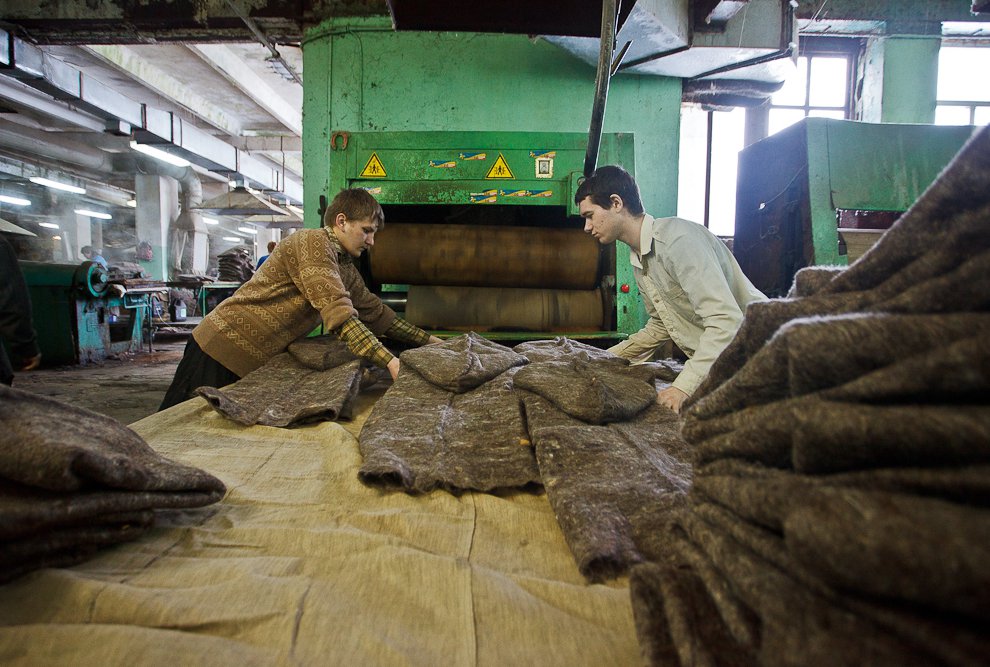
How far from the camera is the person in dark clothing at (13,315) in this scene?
238 cm

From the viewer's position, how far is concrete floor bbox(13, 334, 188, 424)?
346cm

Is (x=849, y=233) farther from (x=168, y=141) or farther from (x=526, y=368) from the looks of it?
(x=168, y=141)

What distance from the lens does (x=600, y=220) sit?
2.06 m

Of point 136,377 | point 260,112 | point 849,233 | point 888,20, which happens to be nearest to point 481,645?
point 849,233

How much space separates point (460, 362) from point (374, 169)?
4.35ft

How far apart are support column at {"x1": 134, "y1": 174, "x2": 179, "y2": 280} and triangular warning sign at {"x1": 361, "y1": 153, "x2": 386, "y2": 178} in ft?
37.5

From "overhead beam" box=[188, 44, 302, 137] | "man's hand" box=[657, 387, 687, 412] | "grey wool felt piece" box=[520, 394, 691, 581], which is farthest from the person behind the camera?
"overhead beam" box=[188, 44, 302, 137]

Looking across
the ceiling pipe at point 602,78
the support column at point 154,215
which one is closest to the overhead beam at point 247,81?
the support column at point 154,215

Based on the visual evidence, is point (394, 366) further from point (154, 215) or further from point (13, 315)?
point (154, 215)

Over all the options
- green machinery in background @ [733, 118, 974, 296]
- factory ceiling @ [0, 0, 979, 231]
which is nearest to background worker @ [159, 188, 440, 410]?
factory ceiling @ [0, 0, 979, 231]

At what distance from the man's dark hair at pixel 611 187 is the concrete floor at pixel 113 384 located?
2.96 meters

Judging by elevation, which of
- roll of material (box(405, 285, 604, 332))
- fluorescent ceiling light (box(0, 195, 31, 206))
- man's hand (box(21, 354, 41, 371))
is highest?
fluorescent ceiling light (box(0, 195, 31, 206))

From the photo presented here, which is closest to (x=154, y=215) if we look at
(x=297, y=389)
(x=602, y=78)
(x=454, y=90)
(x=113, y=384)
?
(x=113, y=384)

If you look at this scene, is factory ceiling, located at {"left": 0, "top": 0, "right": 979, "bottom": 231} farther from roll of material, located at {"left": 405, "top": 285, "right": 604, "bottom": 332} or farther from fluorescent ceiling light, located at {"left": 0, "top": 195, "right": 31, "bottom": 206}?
roll of material, located at {"left": 405, "top": 285, "right": 604, "bottom": 332}
